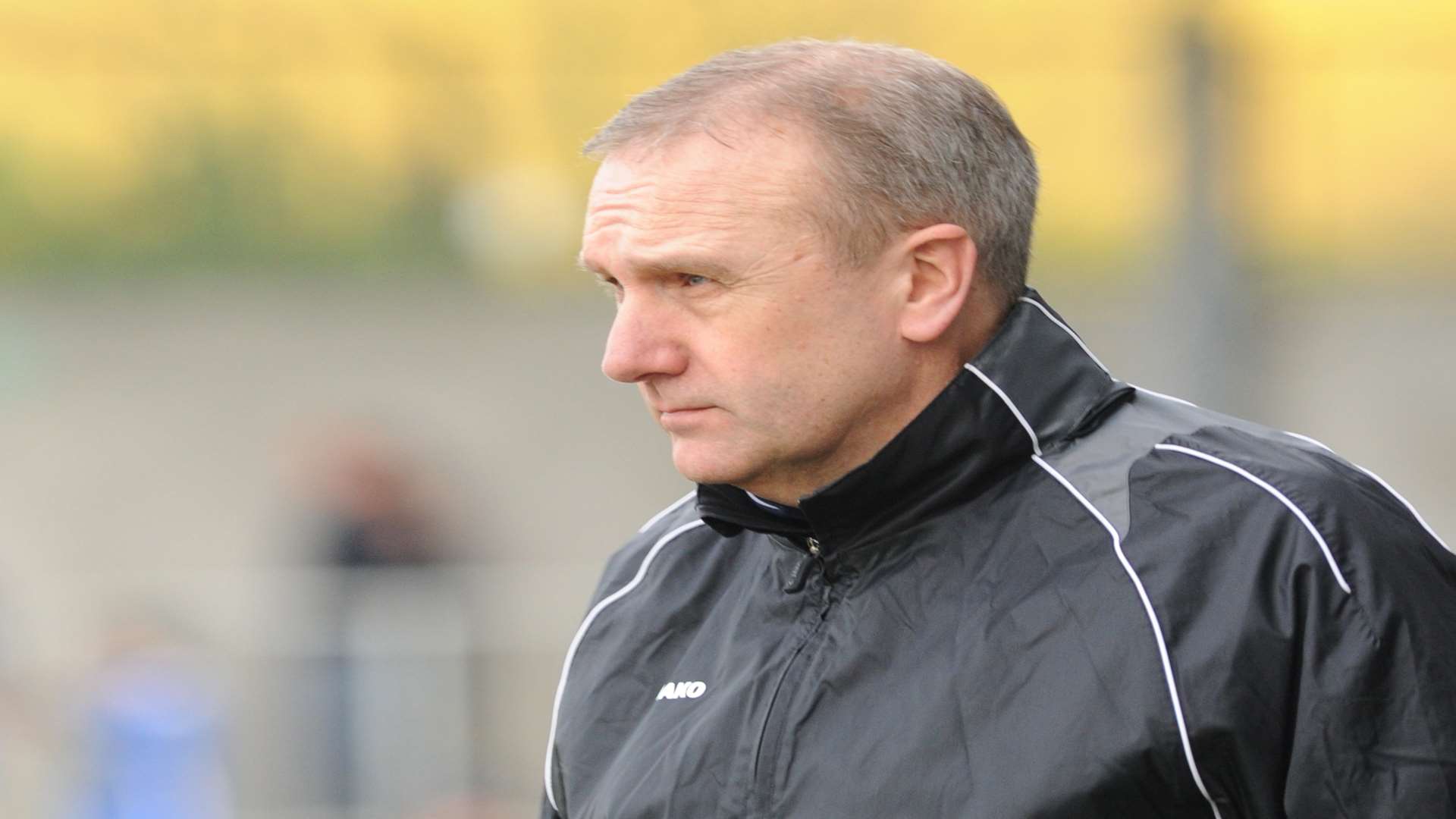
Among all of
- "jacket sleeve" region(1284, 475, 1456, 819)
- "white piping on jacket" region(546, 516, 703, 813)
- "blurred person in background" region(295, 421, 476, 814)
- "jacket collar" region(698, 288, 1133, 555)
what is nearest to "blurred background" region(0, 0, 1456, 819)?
"blurred person in background" region(295, 421, 476, 814)

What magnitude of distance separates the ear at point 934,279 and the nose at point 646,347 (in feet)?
0.78

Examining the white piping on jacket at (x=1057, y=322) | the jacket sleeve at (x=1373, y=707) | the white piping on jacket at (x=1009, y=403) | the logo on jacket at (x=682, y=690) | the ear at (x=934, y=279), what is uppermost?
the ear at (x=934, y=279)

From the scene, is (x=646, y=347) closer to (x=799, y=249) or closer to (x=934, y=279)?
(x=799, y=249)

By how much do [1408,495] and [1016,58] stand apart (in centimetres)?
318

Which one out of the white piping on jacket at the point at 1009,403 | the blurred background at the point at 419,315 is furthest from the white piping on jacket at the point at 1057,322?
the blurred background at the point at 419,315

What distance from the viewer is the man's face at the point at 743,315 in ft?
6.97

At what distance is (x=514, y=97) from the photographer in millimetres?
9773

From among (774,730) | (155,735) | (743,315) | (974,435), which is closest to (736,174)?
(743,315)

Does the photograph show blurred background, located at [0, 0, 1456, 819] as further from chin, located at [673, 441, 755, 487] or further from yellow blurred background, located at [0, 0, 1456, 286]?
chin, located at [673, 441, 755, 487]

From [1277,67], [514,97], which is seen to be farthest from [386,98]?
[1277,67]

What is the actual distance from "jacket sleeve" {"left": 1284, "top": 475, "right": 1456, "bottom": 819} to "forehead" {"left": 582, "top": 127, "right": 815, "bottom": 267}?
65cm

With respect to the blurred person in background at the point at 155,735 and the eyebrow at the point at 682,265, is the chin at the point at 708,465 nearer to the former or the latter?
the eyebrow at the point at 682,265

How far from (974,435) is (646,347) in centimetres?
35

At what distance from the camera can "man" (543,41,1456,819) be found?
187 cm
